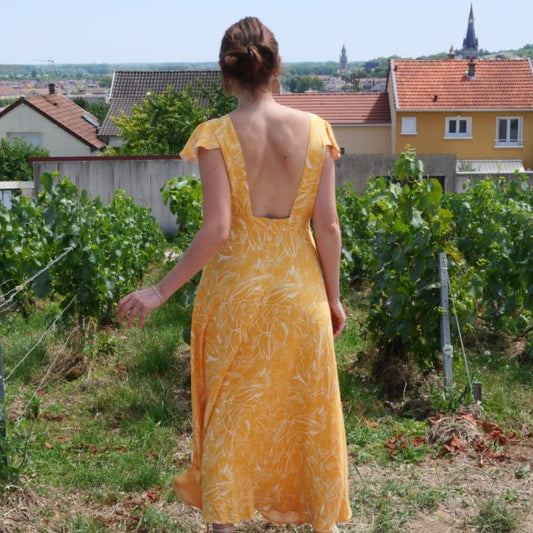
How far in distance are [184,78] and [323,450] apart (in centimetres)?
4730

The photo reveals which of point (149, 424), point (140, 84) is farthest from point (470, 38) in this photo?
point (149, 424)

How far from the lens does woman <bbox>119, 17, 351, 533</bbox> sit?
3.18 metres

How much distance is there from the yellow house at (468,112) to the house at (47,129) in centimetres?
1513

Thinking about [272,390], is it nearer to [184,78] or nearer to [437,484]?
[437,484]

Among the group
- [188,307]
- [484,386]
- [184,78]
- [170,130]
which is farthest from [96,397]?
[184,78]

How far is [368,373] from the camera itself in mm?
6316

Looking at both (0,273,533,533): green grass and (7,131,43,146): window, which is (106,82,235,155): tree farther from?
(0,273,533,533): green grass

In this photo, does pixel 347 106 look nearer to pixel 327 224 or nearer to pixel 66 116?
pixel 66 116

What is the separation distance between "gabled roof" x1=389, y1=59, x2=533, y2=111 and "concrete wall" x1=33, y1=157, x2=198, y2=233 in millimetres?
26786

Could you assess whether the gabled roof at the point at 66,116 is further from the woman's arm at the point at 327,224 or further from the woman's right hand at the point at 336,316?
the woman's arm at the point at 327,224

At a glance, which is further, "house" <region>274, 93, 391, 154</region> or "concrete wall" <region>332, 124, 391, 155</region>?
"house" <region>274, 93, 391, 154</region>

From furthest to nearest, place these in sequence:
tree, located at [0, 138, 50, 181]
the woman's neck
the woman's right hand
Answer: tree, located at [0, 138, 50, 181]
the woman's right hand
the woman's neck

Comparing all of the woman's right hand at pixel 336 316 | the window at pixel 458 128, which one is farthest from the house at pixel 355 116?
the woman's right hand at pixel 336 316

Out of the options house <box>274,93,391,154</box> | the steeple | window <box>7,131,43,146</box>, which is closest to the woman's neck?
house <box>274,93,391,154</box>
